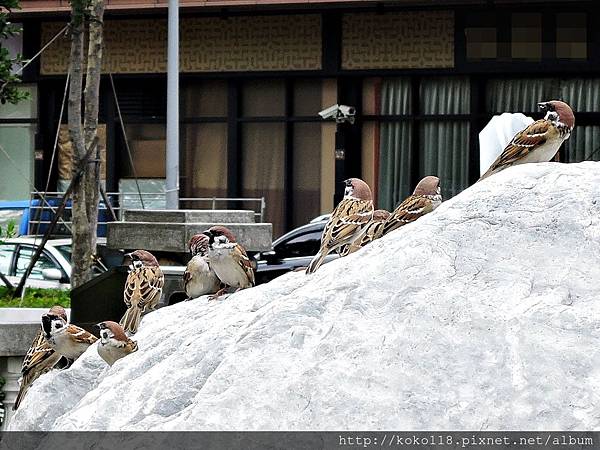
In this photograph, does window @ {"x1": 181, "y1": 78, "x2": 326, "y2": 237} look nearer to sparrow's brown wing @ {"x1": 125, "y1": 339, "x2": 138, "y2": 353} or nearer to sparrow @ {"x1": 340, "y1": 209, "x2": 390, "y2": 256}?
sparrow @ {"x1": 340, "y1": 209, "x2": 390, "y2": 256}

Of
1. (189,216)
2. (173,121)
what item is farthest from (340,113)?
(189,216)

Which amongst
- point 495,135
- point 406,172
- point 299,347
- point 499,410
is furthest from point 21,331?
point 406,172

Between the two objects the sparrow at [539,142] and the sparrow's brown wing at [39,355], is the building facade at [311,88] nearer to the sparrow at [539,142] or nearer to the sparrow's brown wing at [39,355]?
the sparrow's brown wing at [39,355]

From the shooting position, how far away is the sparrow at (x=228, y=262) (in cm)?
653

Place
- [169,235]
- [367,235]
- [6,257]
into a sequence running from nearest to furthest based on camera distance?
[367,235] → [169,235] → [6,257]

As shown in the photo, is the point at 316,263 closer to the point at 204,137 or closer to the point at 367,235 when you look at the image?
the point at 367,235

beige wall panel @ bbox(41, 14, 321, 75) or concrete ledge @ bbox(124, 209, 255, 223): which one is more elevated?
beige wall panel @ bbox(41, 14, 321, 75)

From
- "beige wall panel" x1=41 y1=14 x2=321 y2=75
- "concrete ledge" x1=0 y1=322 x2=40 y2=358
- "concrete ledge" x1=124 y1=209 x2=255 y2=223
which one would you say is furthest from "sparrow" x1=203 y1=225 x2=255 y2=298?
"beige wall panel" x1=41 y1=14 x2=321 y2=75

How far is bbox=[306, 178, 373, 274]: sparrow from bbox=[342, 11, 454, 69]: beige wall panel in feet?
67.5

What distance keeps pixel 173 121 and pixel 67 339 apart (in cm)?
1488

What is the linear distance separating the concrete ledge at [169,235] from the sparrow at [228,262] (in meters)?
6.29

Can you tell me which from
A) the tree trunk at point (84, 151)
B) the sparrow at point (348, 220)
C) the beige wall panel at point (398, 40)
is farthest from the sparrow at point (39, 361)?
the beige wall panel at point (398, 40)

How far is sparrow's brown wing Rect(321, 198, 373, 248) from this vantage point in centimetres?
591

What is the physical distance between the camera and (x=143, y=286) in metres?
6.98
